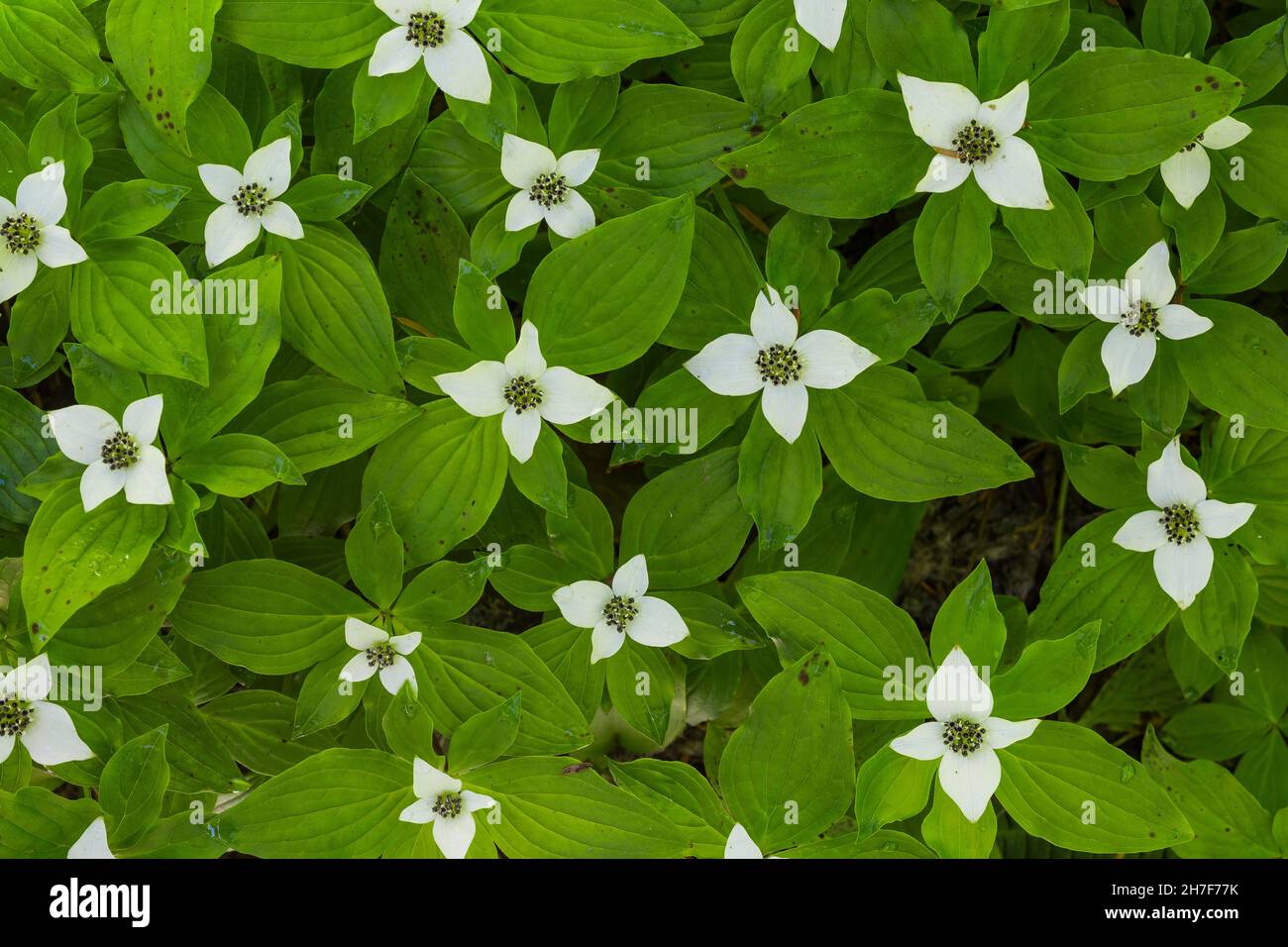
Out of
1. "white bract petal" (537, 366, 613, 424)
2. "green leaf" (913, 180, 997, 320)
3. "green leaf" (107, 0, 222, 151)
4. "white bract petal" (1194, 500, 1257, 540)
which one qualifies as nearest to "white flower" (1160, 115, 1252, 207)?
"green leaf" (913, 180, 997, 320)

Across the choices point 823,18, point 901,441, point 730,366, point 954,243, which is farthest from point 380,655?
point 823,18

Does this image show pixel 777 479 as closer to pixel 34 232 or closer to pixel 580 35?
pixel 580 35

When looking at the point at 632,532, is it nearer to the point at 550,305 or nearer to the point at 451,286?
the point at 550,305

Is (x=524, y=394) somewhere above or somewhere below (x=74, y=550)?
above

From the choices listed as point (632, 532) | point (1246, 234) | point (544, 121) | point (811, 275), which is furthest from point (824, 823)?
point (544, 121)

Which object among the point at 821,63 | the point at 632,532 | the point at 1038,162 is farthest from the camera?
the point at 632,532

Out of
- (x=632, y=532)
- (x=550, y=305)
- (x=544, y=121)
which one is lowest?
(x=632, y=532)
